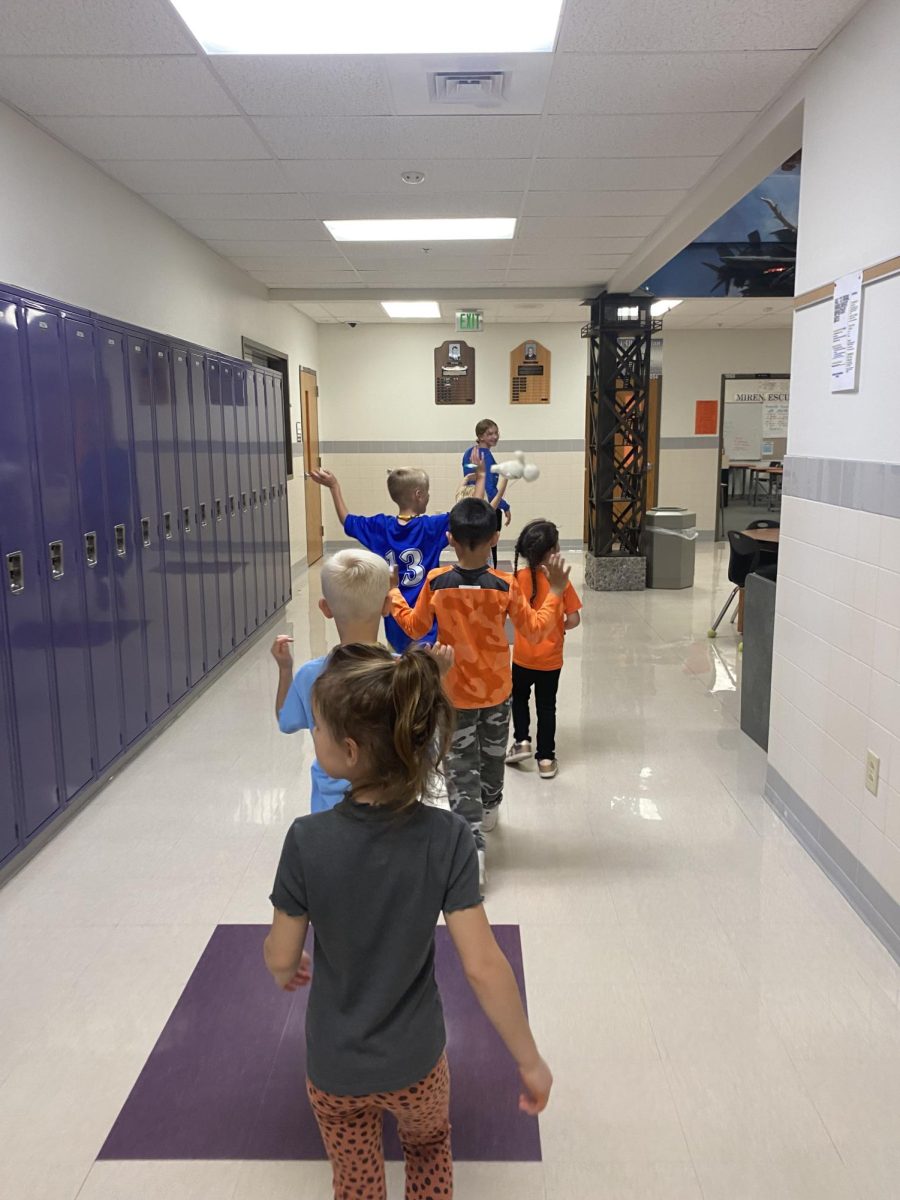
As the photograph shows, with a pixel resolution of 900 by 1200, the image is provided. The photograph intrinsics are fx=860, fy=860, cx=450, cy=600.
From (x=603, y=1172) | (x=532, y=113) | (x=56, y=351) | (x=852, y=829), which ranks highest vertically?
(x=532, y=113)

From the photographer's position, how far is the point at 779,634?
Result: 3625mm

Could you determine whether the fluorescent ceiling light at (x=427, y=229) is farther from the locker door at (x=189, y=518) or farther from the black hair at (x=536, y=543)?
the black hair at (x=536, y=543)

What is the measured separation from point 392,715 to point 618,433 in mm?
8269

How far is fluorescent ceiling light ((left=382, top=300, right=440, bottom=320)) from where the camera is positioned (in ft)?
30.9

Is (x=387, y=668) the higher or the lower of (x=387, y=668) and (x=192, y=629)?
the higher

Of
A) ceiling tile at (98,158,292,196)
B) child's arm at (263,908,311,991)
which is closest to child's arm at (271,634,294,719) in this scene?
child's arm at (263,908,311,991)

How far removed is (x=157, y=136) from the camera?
3.92 m

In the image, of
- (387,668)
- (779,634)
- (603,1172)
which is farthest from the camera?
(779,634)

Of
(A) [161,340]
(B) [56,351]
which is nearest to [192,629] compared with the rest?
(A) [161,340]

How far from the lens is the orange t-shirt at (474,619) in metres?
2.79

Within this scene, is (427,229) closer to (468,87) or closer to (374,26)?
(468,87)

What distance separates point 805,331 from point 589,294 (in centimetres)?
542

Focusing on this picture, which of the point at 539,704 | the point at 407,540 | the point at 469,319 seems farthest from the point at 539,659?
the point at 469,319

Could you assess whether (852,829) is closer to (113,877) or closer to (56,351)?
(113,877)
